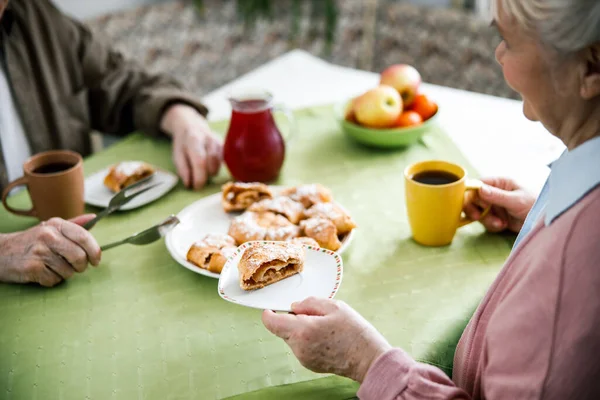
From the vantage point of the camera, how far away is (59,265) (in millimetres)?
1117

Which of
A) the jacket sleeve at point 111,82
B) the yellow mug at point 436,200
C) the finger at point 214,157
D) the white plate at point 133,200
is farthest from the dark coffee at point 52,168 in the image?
the yellow mug at point 436,200

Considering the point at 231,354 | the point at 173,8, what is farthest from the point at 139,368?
the point at 173,8

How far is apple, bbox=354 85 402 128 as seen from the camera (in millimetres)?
1600

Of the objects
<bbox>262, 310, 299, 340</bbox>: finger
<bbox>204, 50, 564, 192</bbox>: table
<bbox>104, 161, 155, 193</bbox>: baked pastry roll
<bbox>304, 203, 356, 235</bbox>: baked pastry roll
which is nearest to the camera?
<bbox>262, 310, 299, 340</bbox>: finger

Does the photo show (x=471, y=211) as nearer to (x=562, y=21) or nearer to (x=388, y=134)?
(x=388, y=134)

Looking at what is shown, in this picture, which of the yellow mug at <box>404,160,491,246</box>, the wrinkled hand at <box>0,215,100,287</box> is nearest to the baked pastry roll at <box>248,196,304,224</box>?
the yellow mug at <box>404,160,491,246</box>

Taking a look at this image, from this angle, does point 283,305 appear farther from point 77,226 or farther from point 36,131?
point 36,131

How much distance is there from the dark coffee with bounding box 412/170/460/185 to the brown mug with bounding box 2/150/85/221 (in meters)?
0.70

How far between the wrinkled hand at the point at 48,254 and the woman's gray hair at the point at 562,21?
2.71ft

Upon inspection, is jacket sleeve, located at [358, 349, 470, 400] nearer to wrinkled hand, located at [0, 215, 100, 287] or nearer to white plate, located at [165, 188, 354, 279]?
white plate, located at [165, 188, 354, 279]

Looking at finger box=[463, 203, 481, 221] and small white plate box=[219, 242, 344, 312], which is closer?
small white plate box=[219, 242, 344, 312]

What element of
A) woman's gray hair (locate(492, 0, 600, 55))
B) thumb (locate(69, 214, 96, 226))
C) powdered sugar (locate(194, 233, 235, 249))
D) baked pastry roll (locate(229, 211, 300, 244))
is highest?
woman's gray hair (locate(492, 0, 600, 55))

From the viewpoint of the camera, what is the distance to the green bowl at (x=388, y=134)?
156 cm

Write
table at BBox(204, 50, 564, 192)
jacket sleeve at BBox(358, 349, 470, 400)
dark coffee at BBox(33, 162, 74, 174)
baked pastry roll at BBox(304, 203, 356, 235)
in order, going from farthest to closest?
1. table at BBox(204, 50, 564, 192)
2. dark coffee at BBox(33, 162, 74, 174)
3. baked pastry roll at BBox(304, 203, 356, 235)
4. jacket sleeve at BBox(358, 349, 470, 400)
